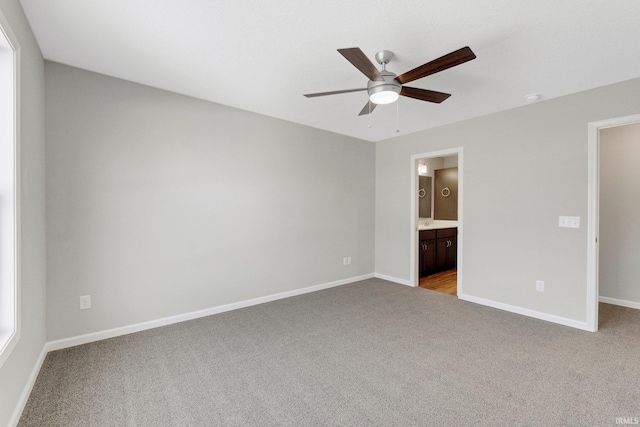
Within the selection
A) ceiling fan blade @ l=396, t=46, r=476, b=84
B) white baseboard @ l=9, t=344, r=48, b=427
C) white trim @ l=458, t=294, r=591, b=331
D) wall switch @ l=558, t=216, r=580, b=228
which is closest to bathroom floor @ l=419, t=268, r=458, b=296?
white trim @ l=458, t=294, r=591, b=331

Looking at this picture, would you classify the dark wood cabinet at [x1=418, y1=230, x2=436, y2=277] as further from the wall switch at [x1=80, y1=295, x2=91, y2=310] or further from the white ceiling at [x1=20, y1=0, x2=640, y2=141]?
the wall switch at [x1=80, y1=295, x2=91, y2=310]

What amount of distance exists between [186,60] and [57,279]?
2.18m

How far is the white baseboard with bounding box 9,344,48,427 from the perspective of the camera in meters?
1.66

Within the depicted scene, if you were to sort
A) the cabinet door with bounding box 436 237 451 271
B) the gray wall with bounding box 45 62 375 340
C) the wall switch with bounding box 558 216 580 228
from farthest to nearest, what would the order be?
the cabinet door with bounding box 436 237 451 271
the wall switch with bounding box 558 216 580 228
the gray wall with bounding box 45 62 375 340

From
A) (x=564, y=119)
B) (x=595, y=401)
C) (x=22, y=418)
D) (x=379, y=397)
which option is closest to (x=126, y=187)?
(x=22, y=418)

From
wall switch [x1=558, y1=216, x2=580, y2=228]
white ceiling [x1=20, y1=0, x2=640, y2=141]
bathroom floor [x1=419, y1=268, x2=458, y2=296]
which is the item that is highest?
white ceiling [x1=20, y1=0, x2=640, y2=141]

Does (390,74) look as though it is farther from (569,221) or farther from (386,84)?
(569,221)

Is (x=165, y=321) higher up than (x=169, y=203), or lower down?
lower down

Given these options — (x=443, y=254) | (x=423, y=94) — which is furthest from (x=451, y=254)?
(x=423, y=94)

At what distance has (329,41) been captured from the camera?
2.13 metres

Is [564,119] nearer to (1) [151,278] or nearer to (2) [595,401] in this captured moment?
(2) [595,401]

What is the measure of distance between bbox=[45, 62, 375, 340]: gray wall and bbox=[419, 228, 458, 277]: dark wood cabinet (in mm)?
1729

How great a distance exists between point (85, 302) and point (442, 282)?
184 inches

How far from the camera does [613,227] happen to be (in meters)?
3.82
